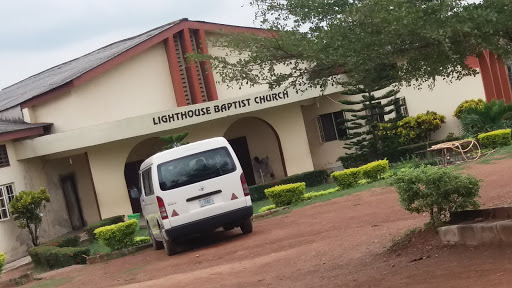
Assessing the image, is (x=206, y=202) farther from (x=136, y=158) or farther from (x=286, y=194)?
(x=136, y=158)

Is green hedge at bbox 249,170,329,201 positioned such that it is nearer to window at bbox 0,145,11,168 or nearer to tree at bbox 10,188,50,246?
tree at bbox 10,188,50,246

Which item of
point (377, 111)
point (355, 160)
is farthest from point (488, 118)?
point (355, 160)

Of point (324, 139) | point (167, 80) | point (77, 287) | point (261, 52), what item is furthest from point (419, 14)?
point (324, 139)

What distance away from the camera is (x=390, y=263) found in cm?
953

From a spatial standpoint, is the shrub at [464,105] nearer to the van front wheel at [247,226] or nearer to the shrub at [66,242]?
the van front wheel at [247,226]

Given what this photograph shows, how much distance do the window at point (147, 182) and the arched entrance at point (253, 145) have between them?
48.3 ft

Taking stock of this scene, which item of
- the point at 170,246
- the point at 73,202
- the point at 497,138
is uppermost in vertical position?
the point at 73,202

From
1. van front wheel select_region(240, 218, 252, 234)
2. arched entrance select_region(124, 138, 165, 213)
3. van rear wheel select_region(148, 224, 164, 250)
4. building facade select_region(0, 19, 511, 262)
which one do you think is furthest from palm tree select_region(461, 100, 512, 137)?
van rear wheel select_region(148, 224, 164, 250)

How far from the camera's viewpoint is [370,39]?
8164 mm

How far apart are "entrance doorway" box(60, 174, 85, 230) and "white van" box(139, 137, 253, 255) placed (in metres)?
13.7

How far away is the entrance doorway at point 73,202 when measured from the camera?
2883 cm

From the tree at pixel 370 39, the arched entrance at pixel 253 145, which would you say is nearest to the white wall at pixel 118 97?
the arched entrance at pixel 253 145

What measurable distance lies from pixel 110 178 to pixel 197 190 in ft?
40.5

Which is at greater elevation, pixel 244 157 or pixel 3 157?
pixel 3 157
